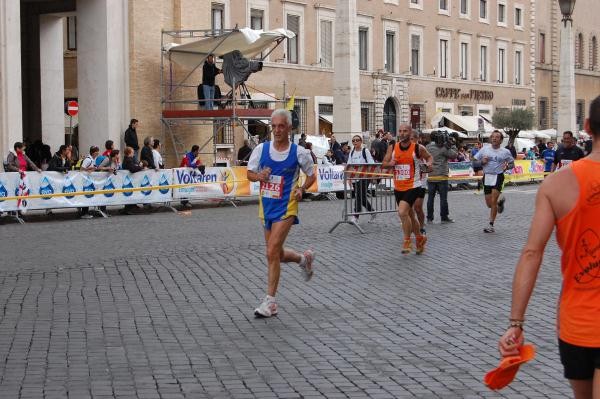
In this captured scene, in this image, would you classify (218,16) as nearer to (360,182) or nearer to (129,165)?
(129,165)

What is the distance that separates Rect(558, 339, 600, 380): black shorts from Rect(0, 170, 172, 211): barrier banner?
18111 millimetres

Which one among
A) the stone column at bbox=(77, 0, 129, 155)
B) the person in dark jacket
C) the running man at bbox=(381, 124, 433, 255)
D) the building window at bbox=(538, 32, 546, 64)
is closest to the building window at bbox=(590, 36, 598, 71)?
the building window at bbox=(538, 32, 546, 64)

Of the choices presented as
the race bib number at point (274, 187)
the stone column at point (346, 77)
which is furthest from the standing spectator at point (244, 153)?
the race bib number at point (274, 187)

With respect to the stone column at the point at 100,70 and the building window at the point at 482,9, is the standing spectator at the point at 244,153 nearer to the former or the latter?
the stone column at the point at 100,70

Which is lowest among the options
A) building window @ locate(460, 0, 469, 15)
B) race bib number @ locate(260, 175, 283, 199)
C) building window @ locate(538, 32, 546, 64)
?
race bib number @ locate(260, 175, 283, 199)

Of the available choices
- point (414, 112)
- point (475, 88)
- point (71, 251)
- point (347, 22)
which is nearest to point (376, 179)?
point (71, 251)

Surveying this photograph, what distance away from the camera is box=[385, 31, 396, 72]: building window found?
50469 mm

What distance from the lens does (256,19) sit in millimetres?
42125

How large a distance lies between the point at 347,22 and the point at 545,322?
81.5ft

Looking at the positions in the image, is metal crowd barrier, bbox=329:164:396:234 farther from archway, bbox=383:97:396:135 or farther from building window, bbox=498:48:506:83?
building window, bbox=498:48:506:83

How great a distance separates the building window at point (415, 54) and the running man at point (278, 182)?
4294 centimetres

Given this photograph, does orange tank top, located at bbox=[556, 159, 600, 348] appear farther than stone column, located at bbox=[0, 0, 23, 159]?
No

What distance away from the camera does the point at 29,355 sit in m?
7.95

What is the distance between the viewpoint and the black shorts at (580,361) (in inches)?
168
